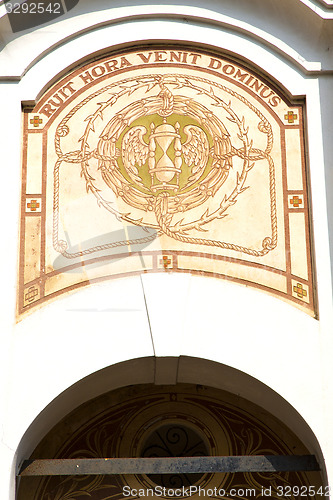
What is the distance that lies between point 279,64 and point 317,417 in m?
2.78

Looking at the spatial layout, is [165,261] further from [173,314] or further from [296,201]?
[296,201]

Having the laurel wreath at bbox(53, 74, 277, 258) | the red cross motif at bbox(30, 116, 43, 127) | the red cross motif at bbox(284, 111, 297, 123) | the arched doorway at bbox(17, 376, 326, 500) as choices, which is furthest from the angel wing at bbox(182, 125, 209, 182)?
the arched doorway at bbox(17, 376, 326, 500)

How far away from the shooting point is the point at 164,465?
6.57 metres

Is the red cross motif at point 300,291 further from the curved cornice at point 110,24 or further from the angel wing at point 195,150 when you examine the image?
the curved cornice at point 110,24

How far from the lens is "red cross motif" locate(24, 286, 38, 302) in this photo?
680cm

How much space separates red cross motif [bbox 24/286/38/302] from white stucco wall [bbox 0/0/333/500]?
3.8 inches

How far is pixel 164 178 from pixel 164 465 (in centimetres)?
212

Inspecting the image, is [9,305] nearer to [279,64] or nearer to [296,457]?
[296,457]

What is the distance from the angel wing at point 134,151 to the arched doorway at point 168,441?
182cm

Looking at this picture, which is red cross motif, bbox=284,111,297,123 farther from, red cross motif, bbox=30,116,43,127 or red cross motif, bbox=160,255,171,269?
red cross motif, bbox=30,116,43,127

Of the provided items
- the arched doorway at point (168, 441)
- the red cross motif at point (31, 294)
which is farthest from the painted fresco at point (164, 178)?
the arched doorway at point (168, 441)

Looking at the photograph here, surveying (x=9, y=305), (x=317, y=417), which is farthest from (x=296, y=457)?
(x=9, y=305)

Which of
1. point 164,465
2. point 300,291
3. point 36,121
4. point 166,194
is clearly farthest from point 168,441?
point 36,121

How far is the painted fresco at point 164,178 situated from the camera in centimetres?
690
